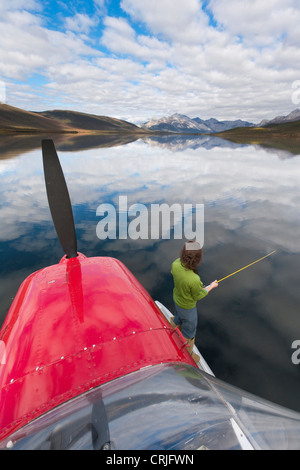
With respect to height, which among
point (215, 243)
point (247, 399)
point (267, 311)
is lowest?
point (267, 311)

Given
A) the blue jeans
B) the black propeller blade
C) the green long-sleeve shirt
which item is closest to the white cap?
the green long-sleeve shirt

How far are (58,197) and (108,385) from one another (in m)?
4.06

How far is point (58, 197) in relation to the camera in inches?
190

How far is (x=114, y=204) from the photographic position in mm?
15961

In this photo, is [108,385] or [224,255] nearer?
[108,385]

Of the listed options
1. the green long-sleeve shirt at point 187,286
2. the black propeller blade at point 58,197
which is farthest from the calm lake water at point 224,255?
the black propeller blade at point 58,197

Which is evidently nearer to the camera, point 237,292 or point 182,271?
point 182,271

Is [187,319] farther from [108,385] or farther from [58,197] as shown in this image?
[58,197]


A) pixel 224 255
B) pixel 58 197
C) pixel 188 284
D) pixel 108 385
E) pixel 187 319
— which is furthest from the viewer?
pixel 224 255

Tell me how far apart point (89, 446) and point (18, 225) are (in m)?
13.7

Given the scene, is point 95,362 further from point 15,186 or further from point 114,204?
point 15,186

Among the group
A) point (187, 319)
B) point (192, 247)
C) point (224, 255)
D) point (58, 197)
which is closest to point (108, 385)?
point (192, 247)

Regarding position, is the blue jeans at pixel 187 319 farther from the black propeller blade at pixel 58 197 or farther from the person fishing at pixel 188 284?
the black propeller blade at pixel 58 197

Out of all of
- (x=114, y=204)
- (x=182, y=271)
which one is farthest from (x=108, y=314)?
(x=114, y=204)
